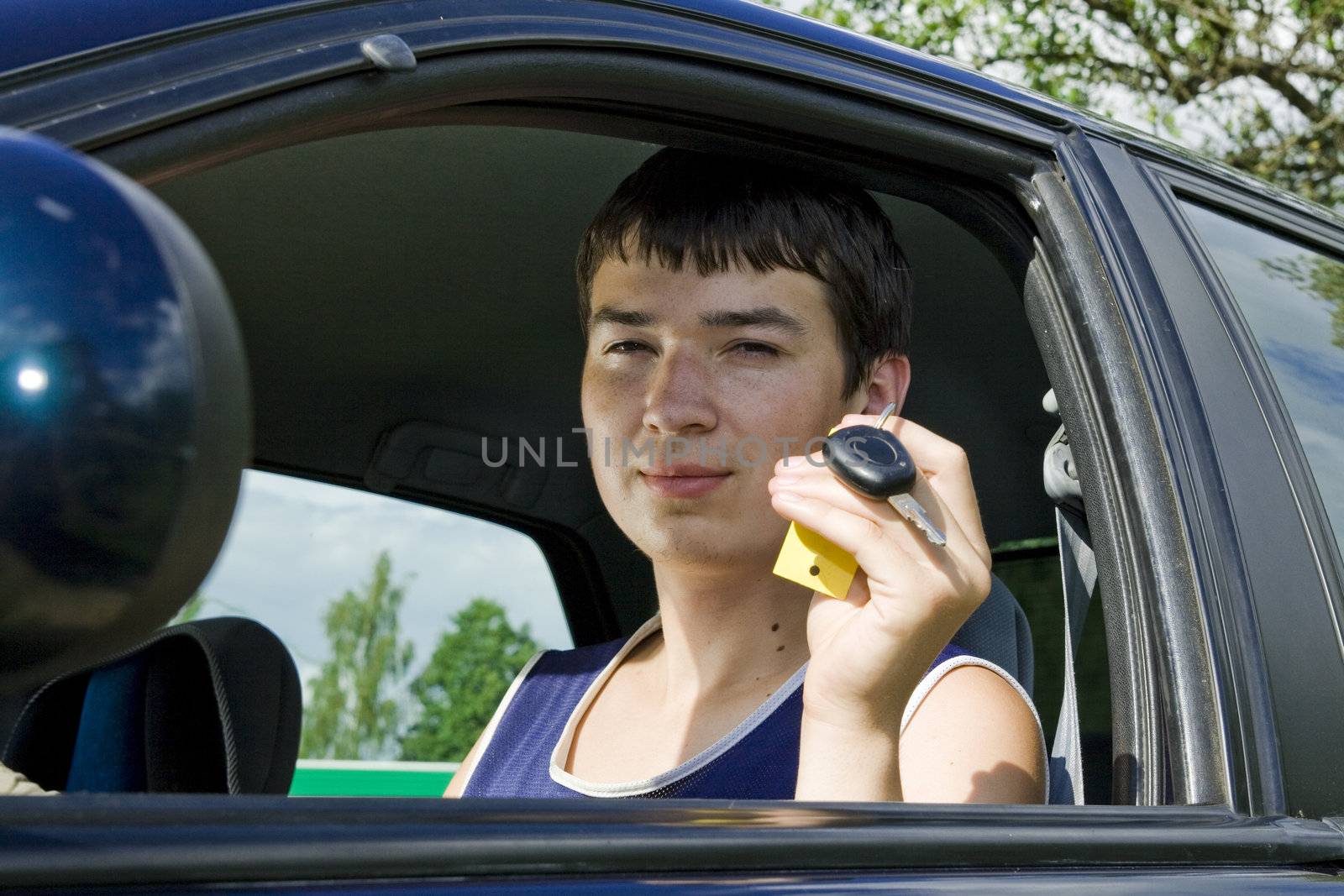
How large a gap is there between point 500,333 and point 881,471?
168 cm

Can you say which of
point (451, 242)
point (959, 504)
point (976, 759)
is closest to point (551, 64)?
point (959, 504)

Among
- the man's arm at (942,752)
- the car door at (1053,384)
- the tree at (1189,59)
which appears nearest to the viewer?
the car door at (1053,384)

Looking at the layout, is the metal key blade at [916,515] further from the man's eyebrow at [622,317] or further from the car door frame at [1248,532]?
the man's eyebrow at [622,317]

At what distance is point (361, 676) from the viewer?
3.46 meters

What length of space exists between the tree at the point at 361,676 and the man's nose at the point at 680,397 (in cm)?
164

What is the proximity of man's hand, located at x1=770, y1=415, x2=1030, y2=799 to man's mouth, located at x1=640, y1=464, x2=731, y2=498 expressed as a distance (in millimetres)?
291

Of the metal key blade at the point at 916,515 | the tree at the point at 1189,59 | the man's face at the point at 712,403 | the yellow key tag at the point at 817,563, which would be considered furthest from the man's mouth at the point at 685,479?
the tree at the point at 1189,59

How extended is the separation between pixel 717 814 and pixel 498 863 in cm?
18

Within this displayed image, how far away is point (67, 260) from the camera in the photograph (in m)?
0.55

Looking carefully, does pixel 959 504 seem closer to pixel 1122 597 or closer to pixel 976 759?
pixel 1122 597

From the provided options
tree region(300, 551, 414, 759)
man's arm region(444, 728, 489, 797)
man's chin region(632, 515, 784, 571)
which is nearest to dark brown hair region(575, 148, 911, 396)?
man's chin region(632, 515, 784, 571)

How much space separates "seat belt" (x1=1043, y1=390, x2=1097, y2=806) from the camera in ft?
5.76

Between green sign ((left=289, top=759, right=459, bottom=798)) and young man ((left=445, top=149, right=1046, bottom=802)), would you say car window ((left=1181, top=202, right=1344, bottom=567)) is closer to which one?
young man ((left=445, top=149, right=1046, bottom=802))

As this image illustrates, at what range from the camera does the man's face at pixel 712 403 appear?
1.78 metres
